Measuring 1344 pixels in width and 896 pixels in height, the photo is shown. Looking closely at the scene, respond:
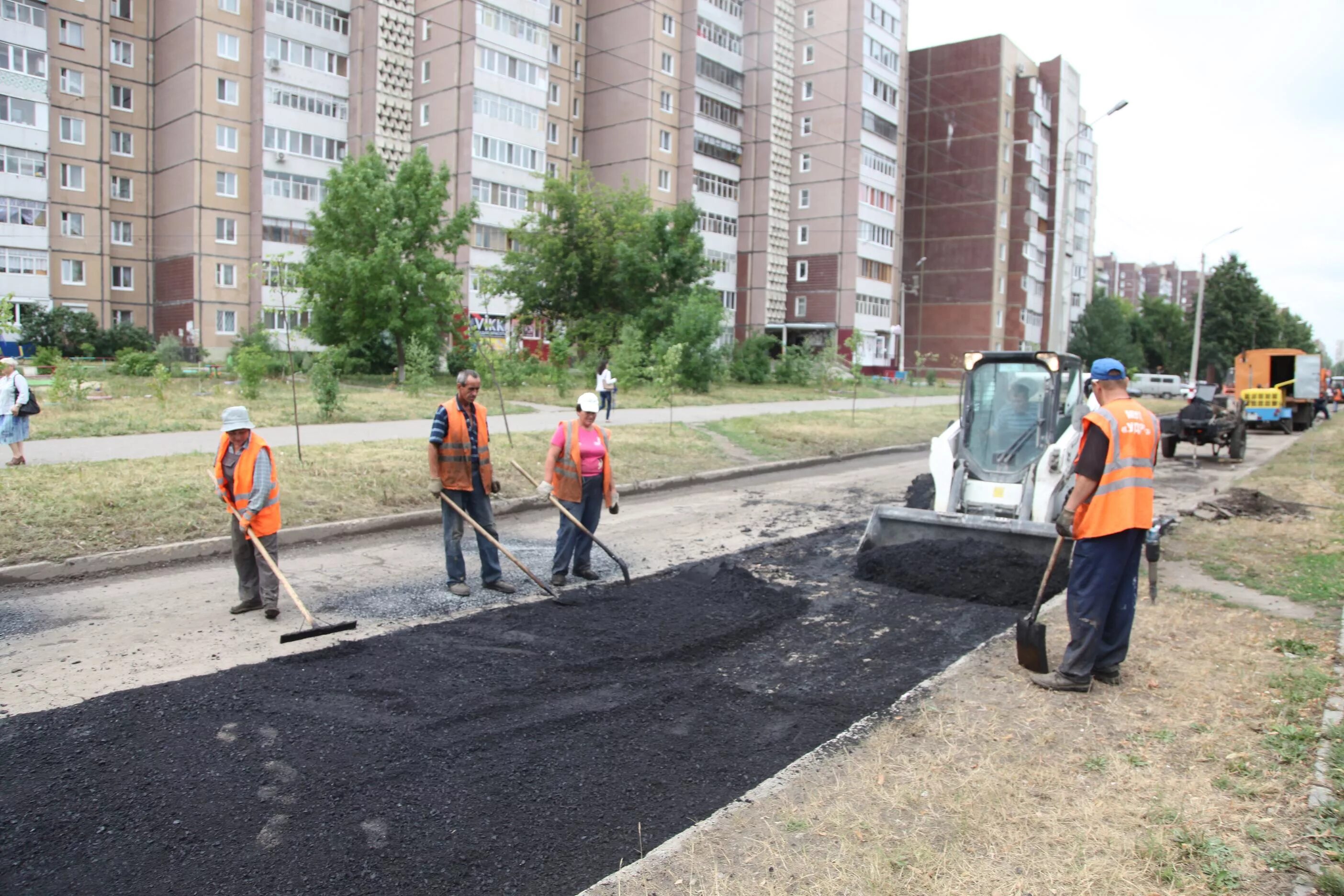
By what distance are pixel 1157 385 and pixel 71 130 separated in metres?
65.5

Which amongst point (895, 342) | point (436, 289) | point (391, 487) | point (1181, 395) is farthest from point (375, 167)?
point (1181, 395)

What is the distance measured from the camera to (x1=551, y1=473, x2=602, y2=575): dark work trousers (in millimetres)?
8000

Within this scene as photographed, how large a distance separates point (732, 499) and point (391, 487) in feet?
15.3

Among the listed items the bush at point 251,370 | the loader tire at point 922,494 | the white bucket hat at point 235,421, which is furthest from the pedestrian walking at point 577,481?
the bush at point 251,370

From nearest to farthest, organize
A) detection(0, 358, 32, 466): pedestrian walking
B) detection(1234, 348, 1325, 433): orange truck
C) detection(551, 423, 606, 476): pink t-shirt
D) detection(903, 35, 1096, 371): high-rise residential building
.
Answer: detection(551, 423, 606, 476): pink t-shirt
detection(0, 358, 32, 466): pedestrian walking
detection(1234, 348, 1325, 433): orange truck
detection(903, 35, 1096, 371): high-rise residential building

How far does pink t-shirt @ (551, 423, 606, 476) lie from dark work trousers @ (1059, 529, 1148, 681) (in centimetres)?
406

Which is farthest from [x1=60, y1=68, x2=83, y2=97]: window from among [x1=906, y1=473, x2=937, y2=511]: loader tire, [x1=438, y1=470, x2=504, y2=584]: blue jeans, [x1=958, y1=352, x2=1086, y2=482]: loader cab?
[x1=958, y1=352, x2=1086, y2=482]: loader cab

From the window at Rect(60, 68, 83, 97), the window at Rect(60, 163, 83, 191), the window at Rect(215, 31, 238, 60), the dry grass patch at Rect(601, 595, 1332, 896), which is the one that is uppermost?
the window at Rect(215, 31, 238, 60)

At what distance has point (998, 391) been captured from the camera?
9430 millimetres

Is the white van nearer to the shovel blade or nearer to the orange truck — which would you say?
the orange truck

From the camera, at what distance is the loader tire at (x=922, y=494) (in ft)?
32.5

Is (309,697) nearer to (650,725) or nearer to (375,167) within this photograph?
(650,725)

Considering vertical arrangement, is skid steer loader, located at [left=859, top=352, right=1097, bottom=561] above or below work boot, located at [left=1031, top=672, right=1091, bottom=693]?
above

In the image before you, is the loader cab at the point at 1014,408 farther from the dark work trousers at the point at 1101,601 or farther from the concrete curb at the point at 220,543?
the concrete curb at the point at 220,543
